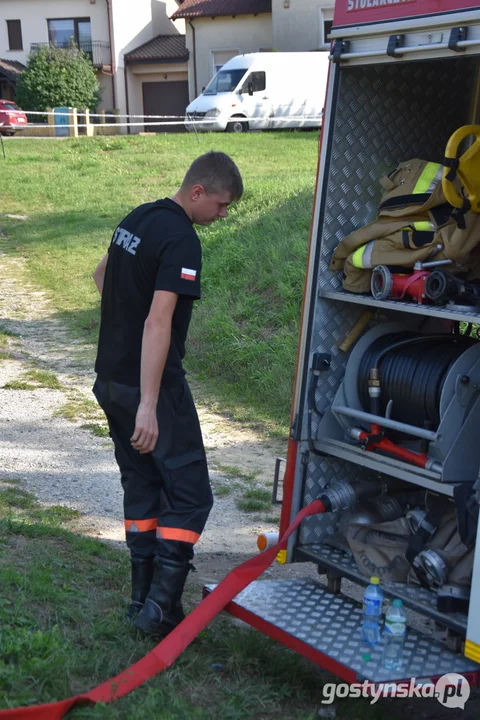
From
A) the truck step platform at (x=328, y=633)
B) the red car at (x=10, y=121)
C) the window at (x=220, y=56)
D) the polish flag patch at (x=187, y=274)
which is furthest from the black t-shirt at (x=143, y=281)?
the window at (x=220, y=56)

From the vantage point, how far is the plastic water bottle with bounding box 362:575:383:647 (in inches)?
143

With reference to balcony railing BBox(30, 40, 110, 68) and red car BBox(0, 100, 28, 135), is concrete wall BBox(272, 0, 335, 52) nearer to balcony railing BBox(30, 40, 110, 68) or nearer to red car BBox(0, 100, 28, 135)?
balcony railing BBox(30, 40, 110, 68)

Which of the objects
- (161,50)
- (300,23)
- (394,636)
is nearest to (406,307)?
(394,636)

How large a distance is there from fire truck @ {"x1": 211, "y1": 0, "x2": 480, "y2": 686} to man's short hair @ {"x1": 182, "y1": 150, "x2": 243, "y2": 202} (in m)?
0.55

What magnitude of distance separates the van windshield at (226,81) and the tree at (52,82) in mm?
9222

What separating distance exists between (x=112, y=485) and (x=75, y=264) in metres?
7.23

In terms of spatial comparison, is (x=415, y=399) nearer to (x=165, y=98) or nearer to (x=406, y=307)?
(x=406, y=307)

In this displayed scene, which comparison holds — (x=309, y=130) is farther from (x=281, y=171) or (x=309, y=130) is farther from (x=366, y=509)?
(x=366, y=509)

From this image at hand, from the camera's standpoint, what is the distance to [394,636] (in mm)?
3596

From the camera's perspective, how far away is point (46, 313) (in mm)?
11195

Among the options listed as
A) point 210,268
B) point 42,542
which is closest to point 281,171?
point 210,268

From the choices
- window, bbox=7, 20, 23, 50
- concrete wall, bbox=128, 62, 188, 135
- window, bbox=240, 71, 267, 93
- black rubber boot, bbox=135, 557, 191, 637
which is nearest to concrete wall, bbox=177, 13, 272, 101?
concrete wall, bbox=128, 62, 188, 135

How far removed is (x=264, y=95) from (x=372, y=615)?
26716 millimetres

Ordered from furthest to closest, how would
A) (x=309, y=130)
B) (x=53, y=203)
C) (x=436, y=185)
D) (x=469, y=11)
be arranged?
(x=309, y=130), (x=53, y=203), (x=436, y=185), (x=469, y=11)
